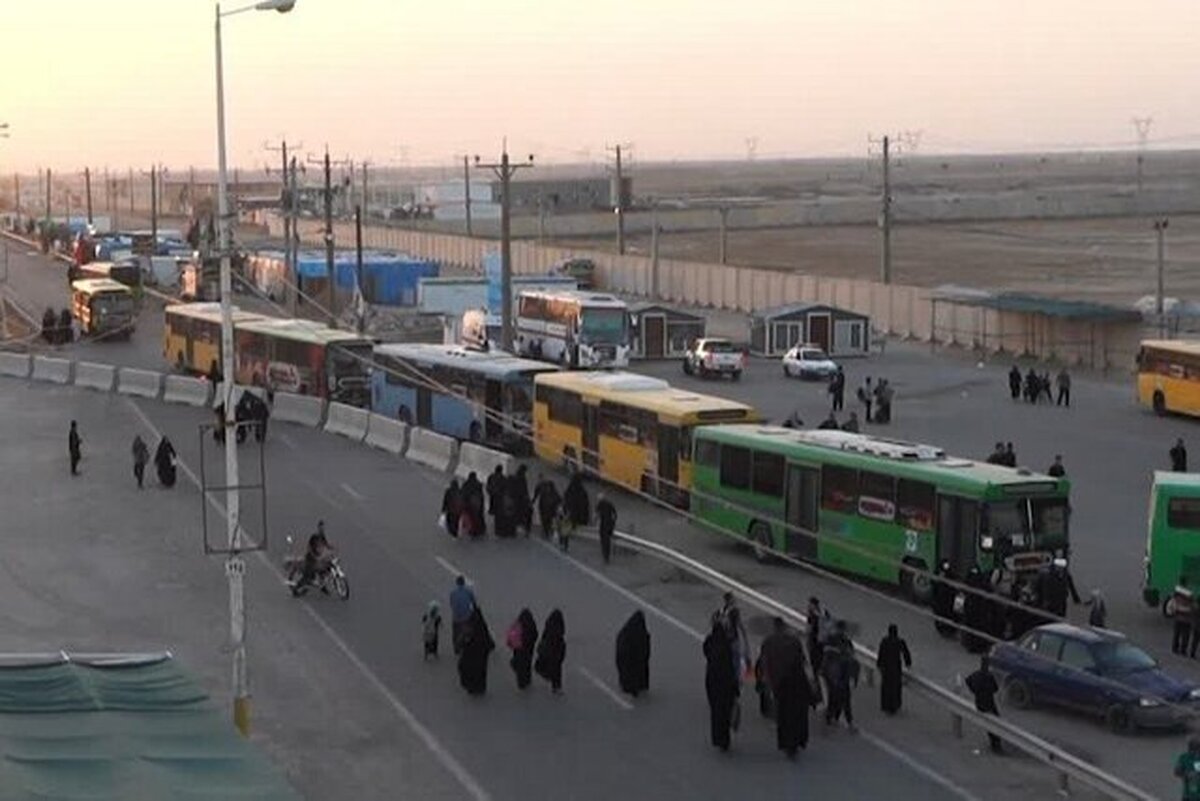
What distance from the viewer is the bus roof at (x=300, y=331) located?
41.4 m

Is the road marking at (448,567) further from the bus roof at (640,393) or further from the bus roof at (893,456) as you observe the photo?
the bus roof at (640,393)

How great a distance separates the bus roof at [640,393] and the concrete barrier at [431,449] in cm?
187

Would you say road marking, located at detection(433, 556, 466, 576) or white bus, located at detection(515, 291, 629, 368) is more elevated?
white bus, located at detection(515, 291, 629, 368)

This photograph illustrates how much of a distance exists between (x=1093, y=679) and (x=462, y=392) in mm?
20196

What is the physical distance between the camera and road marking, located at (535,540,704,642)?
2097cm

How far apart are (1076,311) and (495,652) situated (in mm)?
32315

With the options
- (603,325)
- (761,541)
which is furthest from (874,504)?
(603,325)

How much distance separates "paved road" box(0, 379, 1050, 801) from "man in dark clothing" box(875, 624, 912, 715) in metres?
→ 0.25

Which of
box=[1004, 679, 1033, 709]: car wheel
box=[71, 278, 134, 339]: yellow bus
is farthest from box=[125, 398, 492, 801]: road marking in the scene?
box=[71, 278, 134, 339]: yellow bus

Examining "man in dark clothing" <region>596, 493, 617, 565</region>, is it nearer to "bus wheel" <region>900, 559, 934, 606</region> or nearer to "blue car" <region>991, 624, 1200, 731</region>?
"bus wheel" <region>900, 559, 934, 606</region>

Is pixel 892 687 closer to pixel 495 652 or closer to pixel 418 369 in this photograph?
pixel 495 652

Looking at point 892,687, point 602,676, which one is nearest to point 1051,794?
point 892,687

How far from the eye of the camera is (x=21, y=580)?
24.0m

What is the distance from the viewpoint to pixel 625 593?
22.9 m
